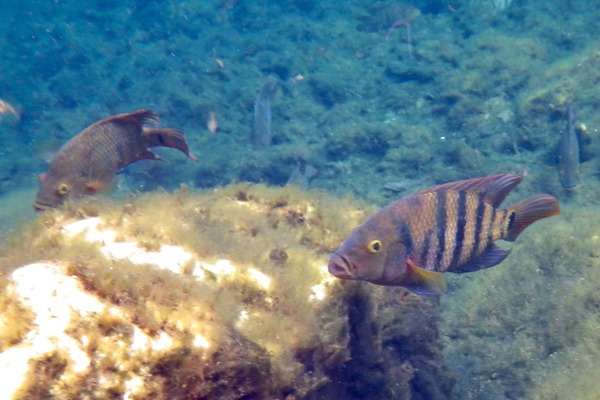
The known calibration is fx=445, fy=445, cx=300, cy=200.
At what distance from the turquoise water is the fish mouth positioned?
265 centimetres

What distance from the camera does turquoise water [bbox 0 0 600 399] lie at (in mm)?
10016

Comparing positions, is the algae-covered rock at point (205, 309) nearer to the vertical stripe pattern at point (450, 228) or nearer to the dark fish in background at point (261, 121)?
the vertical stripe pattern at point (450, 228)

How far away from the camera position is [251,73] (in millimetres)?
15867

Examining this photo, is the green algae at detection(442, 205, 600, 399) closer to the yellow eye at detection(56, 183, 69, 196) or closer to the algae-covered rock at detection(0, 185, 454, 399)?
the algae-covered rock at detection(0, 185, 454, 399)

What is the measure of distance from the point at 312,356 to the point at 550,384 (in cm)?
327

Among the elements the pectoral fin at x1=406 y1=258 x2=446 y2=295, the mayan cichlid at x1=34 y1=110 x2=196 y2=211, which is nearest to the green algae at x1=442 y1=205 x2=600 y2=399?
the pectoral fin at x1=406 y1=258 x2=446 y2=295

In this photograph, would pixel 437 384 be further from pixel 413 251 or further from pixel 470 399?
pixel 413 251

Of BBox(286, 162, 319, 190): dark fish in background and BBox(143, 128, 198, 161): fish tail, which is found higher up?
BBox(143, 128, 198, 161): fish tail

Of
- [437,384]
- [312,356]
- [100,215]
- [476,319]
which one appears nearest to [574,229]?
[476,319]

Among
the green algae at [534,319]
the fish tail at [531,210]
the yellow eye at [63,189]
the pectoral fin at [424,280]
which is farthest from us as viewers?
the green algae at [534,319]

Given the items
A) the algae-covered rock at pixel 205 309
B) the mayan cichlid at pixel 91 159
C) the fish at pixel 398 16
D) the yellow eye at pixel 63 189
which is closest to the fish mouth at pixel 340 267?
the algae-covered rock at pixel 205 309

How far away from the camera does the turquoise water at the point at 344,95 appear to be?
10.0 meters

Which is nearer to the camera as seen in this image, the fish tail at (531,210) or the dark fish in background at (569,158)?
the fish tail at (531,210)

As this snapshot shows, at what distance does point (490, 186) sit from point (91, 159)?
3.62 m
